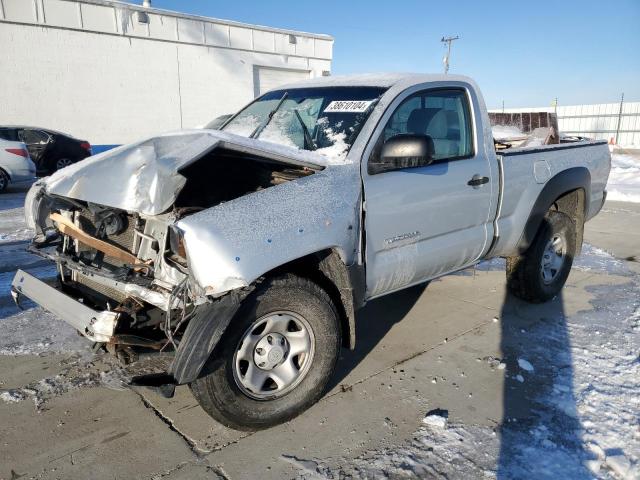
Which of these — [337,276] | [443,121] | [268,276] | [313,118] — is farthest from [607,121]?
[268,276]

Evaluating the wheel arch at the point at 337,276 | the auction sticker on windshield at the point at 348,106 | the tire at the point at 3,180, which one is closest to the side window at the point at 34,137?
the tire at the point at 3,180

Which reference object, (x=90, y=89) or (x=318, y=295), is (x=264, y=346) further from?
(x=90, y=89)

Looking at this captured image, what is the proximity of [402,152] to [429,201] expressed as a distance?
0.52 meters

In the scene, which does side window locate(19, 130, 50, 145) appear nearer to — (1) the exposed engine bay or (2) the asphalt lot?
(2) the asphalt lot

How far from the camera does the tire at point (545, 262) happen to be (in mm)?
4398

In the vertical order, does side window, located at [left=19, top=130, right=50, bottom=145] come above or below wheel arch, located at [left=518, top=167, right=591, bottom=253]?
above

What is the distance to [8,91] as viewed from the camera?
48.2 feet

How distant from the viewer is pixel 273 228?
2428 millimetres

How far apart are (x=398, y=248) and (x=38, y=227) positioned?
2.42 meters

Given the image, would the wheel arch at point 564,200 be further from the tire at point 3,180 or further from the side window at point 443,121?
the tire at point 3,180

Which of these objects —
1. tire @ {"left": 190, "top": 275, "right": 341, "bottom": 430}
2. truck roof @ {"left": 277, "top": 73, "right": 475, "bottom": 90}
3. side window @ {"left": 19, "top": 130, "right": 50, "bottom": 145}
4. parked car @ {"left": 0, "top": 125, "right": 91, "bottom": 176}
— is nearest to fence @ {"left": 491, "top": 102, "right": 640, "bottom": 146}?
parked car @ {"left": 0, "top": 125, "right": 91, "bottom": 176}

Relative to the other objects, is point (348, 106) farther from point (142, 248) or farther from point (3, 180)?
point (3, 180)

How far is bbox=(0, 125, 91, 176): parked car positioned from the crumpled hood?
39.0ft

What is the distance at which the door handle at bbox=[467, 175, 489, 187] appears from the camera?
3.54 meters
